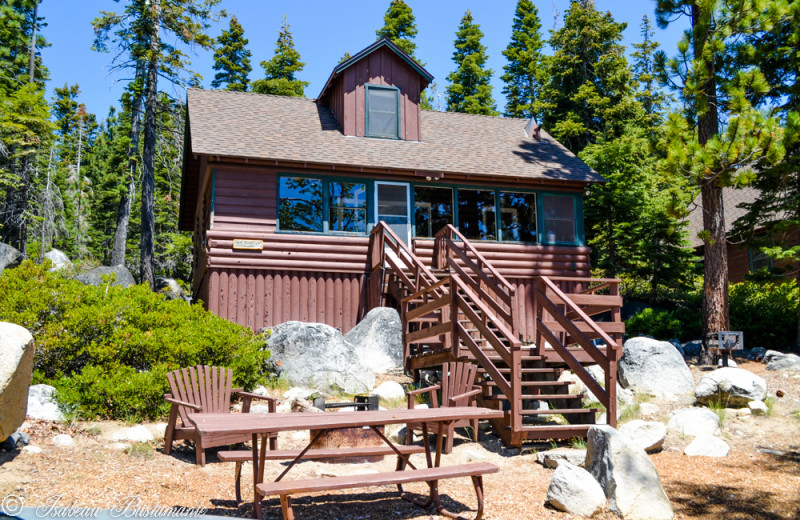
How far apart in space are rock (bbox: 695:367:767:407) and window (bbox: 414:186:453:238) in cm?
741

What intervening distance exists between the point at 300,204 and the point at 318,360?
4611 mm

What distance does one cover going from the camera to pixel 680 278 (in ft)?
66.7

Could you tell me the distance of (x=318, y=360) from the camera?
447 inches

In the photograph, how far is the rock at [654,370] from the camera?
11109 millimetres

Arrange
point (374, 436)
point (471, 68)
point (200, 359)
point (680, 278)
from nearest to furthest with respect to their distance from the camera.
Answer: point (374, 436) → point (200, 359) → point (680, 278) → point (471, 68)

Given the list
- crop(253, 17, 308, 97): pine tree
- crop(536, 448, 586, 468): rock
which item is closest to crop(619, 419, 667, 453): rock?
crop(536, 448, 586, 468): rock

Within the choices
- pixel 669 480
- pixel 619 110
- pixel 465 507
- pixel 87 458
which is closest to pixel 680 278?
pixel 619 110

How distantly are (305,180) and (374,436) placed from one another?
8.56m

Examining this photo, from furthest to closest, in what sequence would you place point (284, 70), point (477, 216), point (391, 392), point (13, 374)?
point (284, 70)
point (477, 216)
point (391, 392)
point (13, 374)

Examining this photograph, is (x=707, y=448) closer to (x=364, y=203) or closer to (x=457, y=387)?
(x=457, y=387)

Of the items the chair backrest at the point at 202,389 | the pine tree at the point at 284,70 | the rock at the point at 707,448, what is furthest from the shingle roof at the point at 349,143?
the pine tree at the point at 284,70

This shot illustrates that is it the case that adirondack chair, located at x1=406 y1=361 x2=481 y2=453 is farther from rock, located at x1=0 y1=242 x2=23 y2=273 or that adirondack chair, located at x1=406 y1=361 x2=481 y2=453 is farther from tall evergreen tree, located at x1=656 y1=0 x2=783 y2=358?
rock, located at x1=0 y1=242 x2=23 y2=273

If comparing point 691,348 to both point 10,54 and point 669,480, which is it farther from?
point 10,54

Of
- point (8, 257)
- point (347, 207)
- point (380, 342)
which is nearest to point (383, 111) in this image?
point (347, 207)
